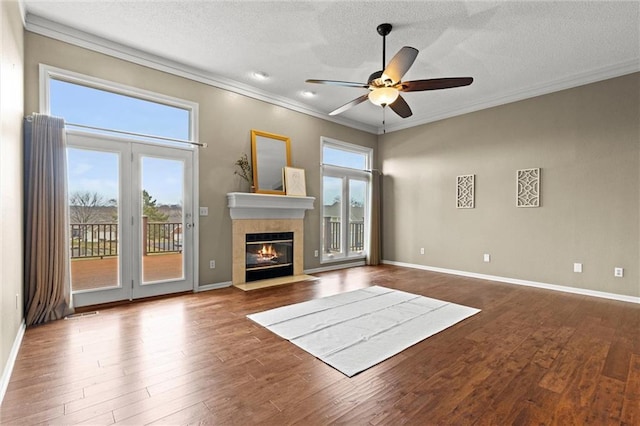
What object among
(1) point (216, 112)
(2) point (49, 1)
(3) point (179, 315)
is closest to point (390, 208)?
(1) point (216, 112)

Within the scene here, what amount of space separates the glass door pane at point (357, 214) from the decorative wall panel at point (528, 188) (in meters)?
3.02

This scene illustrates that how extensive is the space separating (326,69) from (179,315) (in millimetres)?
3682

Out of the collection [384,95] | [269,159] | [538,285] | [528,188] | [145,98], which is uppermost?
[145,98]

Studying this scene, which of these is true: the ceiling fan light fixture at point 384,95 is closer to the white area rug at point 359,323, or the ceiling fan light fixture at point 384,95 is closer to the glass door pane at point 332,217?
the white area rug at point 359,323

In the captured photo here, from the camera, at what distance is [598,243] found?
4.38 metres

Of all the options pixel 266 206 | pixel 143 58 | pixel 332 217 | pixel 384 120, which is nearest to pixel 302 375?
pixel 266 206

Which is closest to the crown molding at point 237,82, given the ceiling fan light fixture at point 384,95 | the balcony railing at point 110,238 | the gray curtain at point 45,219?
the gray curtain at point 45,219

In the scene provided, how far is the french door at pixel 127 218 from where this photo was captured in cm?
359

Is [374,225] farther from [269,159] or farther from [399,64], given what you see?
[399,64]

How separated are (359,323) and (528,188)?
151 inches

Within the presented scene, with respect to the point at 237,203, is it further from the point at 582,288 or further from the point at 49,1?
the point at 582,288

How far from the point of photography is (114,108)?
3861 mm

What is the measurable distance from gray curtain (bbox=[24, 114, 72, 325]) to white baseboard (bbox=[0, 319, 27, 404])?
0.30 metres

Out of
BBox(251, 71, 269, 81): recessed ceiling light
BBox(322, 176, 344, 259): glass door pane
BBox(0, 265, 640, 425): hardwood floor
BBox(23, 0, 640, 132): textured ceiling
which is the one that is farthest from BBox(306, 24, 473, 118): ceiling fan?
BBox(322, 176, 344, 259): glass door pane
